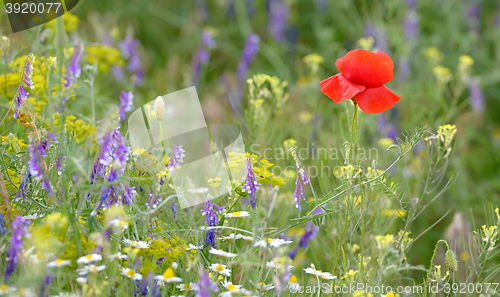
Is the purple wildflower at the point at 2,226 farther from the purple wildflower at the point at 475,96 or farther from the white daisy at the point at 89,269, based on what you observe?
the purple wildflower at the point at 475,96

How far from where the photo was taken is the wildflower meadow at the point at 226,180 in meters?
0.97

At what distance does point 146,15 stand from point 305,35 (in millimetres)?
1356

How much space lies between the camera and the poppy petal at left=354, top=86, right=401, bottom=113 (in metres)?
1.08

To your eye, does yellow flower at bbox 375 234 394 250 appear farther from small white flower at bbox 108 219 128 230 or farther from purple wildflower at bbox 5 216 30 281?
purple wildflower at bbox 5 216 30 281

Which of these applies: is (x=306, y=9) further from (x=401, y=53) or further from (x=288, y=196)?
(x=288, y=196)

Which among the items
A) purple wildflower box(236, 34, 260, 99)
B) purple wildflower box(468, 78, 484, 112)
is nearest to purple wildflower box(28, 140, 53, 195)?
purple wildflower box(236, 34, 260, 99)

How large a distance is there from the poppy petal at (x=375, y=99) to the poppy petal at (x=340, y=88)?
0.10 feet

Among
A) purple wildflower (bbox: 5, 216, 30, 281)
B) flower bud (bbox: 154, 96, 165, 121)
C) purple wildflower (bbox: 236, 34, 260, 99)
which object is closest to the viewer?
purple wildflower (bbox: 5, 216, 30, 281)

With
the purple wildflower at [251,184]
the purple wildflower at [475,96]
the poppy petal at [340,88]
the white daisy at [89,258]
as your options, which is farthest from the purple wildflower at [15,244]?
the purple wildflower at [475,96]

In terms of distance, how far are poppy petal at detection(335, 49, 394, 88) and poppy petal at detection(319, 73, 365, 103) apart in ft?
0.07

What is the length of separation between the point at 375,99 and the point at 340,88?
9 cm

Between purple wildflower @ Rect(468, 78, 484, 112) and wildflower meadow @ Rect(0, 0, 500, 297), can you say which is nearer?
wildflower meadow @ Rect(0, 0, 500, 297)

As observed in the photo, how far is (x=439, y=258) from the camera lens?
6.38ft

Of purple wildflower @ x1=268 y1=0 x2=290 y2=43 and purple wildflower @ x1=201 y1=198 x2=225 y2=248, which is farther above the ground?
purple wildflower @ x1=268 y1=0 x2=290 y2=43
